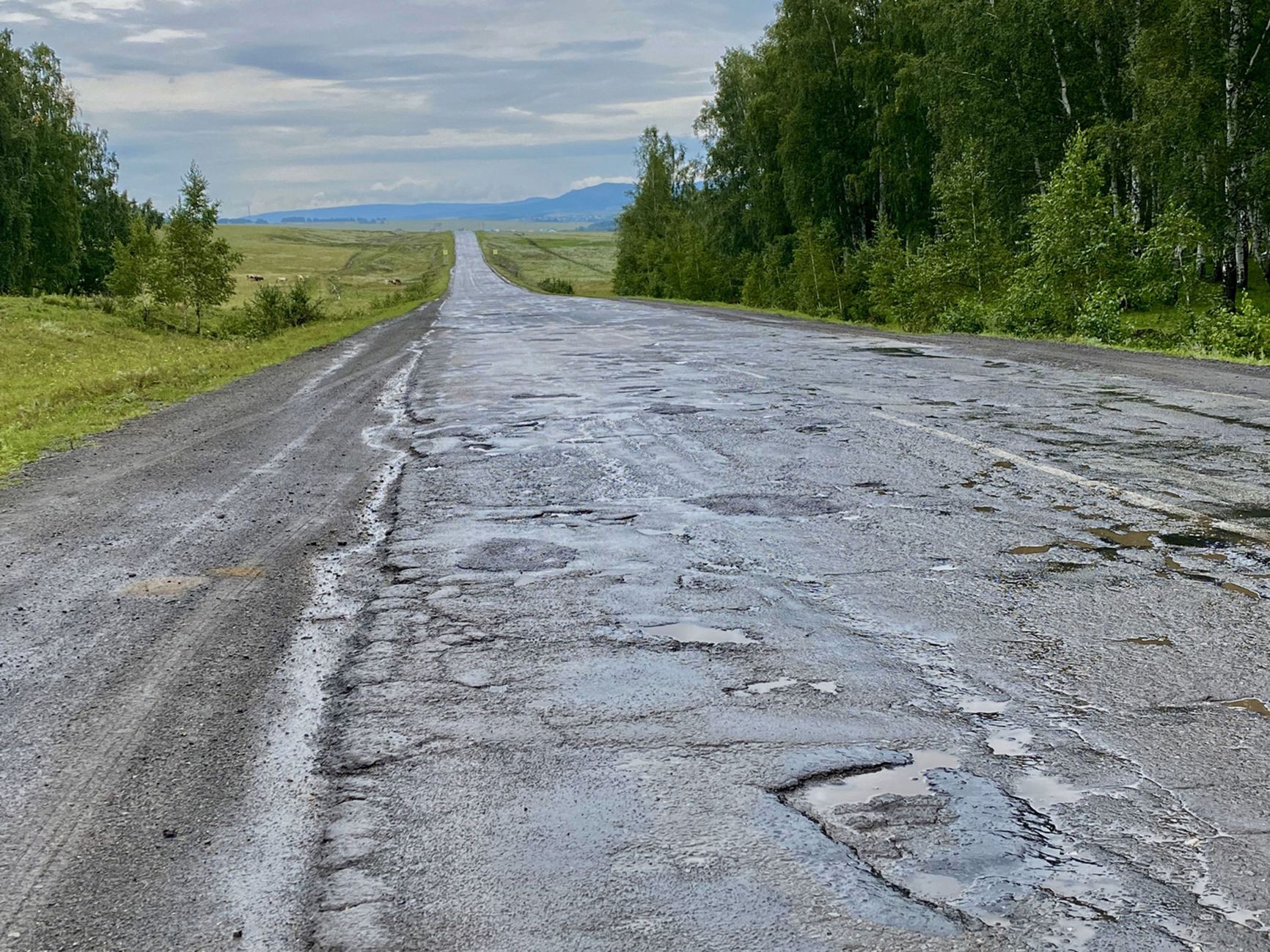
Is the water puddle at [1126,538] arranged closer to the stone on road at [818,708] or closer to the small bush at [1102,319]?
the stone on road at [818,708]

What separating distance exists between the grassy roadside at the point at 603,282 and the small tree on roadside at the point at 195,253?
1685 cm

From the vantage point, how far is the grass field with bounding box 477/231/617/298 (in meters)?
94.8

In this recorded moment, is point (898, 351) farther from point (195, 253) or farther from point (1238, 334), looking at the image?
point (195, 253)

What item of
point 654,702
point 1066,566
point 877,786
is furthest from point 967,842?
point 1066,566

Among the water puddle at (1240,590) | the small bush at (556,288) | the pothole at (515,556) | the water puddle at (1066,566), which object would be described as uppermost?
the small bush at (556,288)

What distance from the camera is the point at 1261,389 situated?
35.9ft

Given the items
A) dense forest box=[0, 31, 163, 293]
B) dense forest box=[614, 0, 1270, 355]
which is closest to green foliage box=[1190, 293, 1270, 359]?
dense forest box=[614, 0, 1270, 355]

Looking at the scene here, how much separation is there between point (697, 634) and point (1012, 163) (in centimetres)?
2958

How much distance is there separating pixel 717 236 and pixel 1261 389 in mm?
41948

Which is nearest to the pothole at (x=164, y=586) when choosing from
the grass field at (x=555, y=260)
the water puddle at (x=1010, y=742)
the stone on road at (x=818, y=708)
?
the stone on road at (x=818, y=708)

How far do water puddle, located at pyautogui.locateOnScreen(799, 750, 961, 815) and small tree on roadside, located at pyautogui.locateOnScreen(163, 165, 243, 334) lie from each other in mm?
39428

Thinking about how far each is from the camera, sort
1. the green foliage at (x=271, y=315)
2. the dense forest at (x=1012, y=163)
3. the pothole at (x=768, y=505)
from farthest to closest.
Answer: the green foliage at (x=271, y=315)
the dense forest at (x=1012, y=163)
the pothole at (x=768, y=505)

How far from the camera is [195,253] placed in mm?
38625

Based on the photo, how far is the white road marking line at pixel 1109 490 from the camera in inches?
222
